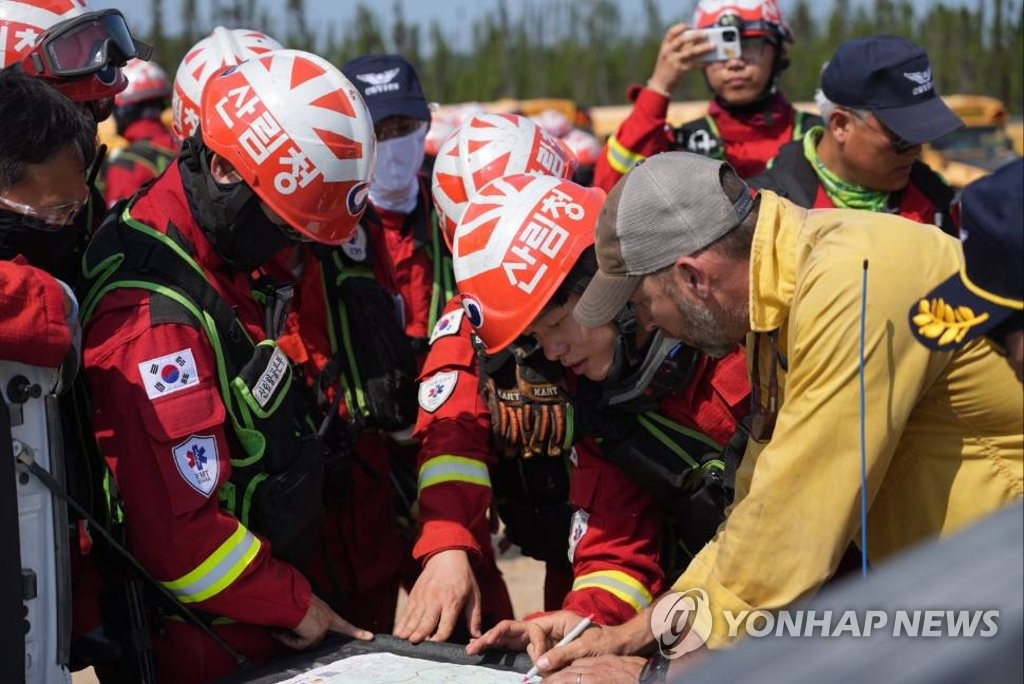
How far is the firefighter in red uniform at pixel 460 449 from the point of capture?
3.56 meters

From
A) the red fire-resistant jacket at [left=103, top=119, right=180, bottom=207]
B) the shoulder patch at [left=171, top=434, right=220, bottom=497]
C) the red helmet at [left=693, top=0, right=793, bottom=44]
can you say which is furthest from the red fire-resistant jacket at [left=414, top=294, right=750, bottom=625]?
the red fire-resistant jacket at [left=103, top=119, right=180, bottom=207]

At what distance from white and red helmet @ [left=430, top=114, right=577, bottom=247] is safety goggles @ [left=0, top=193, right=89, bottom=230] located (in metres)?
1.35

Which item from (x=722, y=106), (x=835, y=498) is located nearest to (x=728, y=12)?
(x=722, y=106)

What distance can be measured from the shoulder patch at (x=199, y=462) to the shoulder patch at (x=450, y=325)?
3.43 feet

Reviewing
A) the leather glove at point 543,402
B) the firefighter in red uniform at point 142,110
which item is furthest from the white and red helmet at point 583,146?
the leather glove at point 543,402

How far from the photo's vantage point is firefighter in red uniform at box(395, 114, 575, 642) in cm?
356

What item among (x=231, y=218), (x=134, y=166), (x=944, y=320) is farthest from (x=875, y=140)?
(x=134, y=166)

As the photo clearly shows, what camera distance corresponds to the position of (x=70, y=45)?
12.9ft

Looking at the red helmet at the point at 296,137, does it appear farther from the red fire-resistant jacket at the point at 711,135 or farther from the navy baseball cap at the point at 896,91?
the red fire-resistant jacket at the point at 711,135

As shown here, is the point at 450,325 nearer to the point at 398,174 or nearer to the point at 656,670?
the point at 398,174

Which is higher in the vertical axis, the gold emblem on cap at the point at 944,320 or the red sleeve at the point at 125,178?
the gold emblem on cap at the point at 944,320

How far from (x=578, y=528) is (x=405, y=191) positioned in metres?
1.99

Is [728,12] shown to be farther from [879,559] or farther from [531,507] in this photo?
[879,559]

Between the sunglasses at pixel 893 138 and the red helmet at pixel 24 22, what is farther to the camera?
the sunglasses at pixel 893 138
